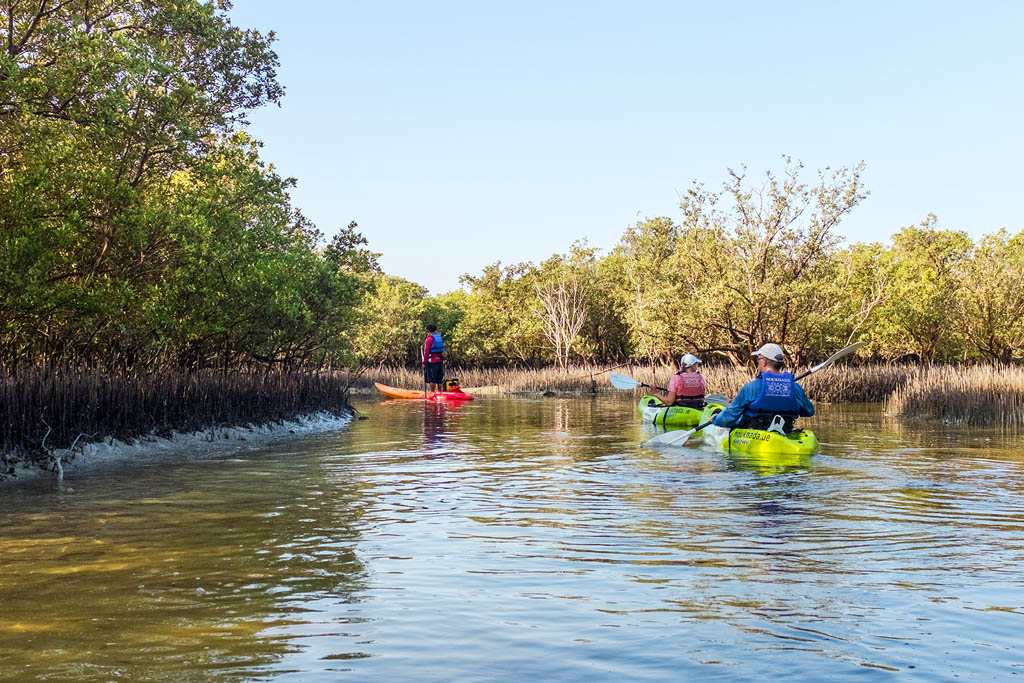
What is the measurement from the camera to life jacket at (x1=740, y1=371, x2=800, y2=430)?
1294cm

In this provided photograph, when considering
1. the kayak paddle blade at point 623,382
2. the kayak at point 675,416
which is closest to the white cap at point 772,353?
the kayak at point 675,416

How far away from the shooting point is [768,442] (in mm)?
12859

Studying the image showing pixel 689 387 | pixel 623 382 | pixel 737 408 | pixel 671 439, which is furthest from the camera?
pixel 623 382

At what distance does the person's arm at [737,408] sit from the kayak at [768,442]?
15cm

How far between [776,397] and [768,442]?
612 mm

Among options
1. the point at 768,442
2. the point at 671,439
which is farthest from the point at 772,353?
the point at 671,439

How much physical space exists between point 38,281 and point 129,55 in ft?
12.7

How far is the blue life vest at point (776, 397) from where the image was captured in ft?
42.4

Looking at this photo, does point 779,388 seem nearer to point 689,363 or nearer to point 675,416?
point 675,416

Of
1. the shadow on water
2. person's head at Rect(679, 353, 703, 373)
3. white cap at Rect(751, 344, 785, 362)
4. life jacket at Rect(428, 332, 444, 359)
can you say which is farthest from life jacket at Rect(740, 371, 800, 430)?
life jacket at Rect(428, 332, 444, 359)

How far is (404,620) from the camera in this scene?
5121 millimetres

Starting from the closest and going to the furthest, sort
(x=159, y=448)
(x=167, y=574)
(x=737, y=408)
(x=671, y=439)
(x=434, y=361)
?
(x=167, y=574) < (x=737, y=408) < (x=159, y=448) < (x=671, y=439) < (x=434, y=361)

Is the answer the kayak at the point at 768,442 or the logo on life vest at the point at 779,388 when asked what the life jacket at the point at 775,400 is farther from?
the kayak at the point at 768,442

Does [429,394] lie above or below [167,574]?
above
